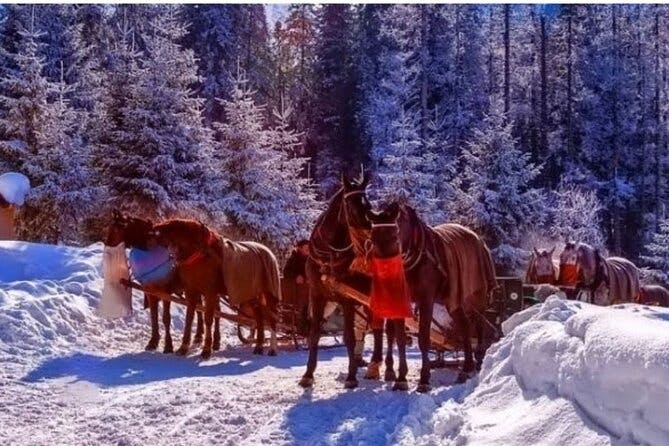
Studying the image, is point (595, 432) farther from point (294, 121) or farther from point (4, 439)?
point (294, 121)

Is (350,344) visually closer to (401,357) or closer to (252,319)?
(401,357)

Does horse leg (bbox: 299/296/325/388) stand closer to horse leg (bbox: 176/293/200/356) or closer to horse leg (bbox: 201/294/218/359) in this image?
horse leg (bbox: 201/294/218/359)

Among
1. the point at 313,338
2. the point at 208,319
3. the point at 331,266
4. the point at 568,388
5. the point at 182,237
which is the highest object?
the point at 182,237

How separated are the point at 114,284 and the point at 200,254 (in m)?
1.48

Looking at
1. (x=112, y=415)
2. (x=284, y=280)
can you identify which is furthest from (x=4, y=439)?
(x=284, y=280)

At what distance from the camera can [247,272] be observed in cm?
1132

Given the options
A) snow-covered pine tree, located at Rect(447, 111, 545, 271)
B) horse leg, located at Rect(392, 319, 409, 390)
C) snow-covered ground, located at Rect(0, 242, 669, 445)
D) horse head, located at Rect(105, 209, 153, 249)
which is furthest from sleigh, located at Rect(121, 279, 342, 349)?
snow-covered pine tree, located at Rect(447, 111, 545, 271)

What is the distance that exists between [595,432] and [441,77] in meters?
16.6

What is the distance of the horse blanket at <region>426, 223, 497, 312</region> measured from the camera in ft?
27.1

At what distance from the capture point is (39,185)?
1727cm

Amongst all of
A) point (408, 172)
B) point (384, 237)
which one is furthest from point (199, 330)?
point (408, 172)

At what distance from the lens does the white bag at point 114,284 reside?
11.3 meters

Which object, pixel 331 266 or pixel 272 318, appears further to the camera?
pixel 272 318

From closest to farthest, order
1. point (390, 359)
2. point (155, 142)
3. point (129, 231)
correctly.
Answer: point (390, 359) → point (129, 231) → point (155, 142)
